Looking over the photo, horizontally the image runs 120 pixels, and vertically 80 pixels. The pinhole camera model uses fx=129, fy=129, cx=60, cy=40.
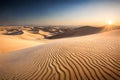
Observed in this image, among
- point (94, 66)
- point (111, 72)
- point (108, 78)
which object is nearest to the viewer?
point (108, 78)

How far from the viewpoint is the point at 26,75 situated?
5.30 m

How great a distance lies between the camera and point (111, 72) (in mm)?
4395

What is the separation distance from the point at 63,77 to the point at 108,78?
1.50 meters

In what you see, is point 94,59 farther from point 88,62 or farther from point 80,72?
point 80,72

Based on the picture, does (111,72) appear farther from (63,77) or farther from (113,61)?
(63,77)

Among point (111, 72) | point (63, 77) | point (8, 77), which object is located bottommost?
point (8, 77)

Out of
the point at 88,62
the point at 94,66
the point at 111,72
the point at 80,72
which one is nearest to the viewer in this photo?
the point at 111,72

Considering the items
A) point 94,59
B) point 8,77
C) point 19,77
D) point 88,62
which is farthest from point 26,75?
point 94,59

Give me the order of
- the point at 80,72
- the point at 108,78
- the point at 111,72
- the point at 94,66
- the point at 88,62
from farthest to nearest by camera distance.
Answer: the point at 88,62, the point at 94,66, the point at 80,72, the point at 111,72, the point at 108,78

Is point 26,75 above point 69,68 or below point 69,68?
below

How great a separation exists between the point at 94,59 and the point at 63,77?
2.01 meters

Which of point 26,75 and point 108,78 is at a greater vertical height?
point 108,78

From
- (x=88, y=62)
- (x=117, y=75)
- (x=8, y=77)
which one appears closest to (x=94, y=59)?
(x=88, y=62)

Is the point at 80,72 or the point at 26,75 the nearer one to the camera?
the point at 80,72
